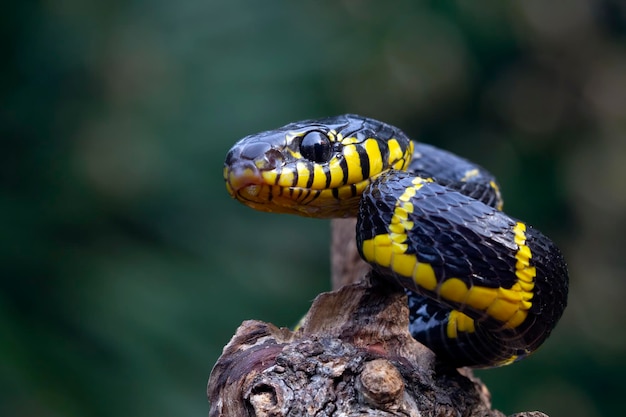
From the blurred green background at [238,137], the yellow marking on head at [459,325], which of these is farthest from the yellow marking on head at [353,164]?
the blurred green background at [238,137]

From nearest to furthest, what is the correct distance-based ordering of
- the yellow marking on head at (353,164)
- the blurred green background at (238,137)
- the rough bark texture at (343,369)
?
the rough bark texture at (343,369) < the yellow marking on head at (353,164) < the blurred green background at (238,137)

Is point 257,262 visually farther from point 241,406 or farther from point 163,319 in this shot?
point 241,406

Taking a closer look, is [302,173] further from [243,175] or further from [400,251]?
[400,251]

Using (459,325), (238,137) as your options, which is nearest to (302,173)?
(459,325)

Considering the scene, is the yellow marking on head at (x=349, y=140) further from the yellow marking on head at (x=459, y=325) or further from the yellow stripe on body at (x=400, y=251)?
the yellow marking on head at (x=459, y=325)

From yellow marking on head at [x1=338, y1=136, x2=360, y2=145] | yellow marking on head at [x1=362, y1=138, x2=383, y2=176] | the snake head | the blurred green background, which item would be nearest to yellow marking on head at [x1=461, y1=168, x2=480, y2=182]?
the snake head

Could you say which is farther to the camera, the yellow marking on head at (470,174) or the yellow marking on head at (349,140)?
the yellow marking on head at (470,174)

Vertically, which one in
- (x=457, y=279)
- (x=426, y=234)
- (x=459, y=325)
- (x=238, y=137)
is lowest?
(x=459, y=325)
